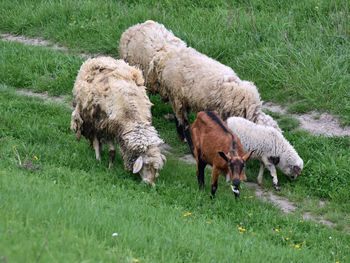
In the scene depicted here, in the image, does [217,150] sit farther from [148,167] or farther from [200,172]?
[148,167]

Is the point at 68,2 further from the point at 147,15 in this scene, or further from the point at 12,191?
the point at 12,191

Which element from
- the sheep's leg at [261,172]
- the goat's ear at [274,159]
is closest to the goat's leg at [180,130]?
the sheep's leg at [261,172]

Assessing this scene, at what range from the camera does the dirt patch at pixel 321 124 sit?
30.9ft

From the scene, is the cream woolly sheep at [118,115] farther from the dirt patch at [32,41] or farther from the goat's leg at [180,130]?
the dirt patch at [32,41]

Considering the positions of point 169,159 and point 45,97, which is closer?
point 169,159

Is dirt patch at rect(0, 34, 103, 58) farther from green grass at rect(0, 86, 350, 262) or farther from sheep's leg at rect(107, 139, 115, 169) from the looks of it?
sheep's leg at rect(107, 139, 115, 169)

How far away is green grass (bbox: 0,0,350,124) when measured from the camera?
34.0 ft

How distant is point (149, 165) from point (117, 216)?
197 cm

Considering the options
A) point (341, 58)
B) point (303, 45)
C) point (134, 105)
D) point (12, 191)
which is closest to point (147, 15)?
Result: point (303, 45)

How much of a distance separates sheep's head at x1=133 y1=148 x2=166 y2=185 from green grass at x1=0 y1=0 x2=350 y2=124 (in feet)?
13.1

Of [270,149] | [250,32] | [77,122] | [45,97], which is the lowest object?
[45,97]

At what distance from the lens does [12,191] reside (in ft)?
17.4

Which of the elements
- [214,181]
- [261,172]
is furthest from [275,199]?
[214,181]

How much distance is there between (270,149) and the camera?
807cm
